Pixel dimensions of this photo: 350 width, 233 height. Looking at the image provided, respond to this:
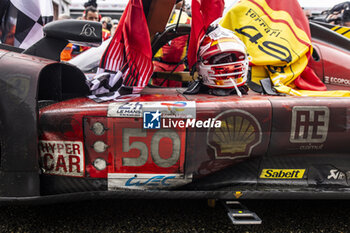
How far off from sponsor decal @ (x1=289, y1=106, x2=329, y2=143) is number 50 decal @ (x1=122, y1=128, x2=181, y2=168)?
24.7 inches

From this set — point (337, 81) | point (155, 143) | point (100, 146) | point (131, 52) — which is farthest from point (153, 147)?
point (337, 81)

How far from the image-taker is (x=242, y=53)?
1.80 meters

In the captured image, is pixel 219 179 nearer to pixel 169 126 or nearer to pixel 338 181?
pixel 169 126

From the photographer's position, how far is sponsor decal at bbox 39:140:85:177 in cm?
140

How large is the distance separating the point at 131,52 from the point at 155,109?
1.88ft

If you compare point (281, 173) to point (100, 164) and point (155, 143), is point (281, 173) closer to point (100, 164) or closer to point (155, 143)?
point (155, 143)

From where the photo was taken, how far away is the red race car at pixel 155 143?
1.35 meters

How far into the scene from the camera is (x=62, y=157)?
1412 mm

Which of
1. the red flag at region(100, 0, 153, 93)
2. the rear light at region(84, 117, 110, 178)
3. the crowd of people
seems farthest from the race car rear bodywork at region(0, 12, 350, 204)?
the crowd of people

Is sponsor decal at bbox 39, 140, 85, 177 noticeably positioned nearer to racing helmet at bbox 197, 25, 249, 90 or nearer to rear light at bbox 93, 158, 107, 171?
rear light at bbox 93, 158, 107, 171

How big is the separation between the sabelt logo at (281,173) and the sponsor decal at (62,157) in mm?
997

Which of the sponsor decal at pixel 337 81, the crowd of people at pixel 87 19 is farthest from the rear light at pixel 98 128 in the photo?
the crowd of people at pixel 87 19

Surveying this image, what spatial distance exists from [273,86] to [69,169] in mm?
1491

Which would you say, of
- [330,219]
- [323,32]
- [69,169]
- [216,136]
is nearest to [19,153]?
[69,169]
